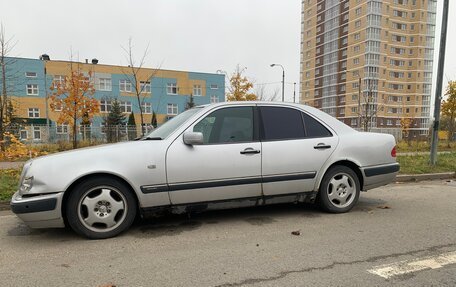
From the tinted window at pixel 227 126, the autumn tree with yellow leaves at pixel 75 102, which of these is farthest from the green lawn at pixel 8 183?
the autumn tree with yellow leaves at pixel 75 102

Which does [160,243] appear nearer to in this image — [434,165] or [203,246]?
[203,246]

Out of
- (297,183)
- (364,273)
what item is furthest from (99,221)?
(364,273)

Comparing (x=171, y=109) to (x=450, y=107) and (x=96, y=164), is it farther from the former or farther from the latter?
(x=96, y=164)

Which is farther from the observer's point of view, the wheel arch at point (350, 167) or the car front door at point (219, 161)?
the wheel arch at point (350, 167)

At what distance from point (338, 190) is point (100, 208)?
344 cm

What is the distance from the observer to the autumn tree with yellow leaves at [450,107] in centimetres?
2219

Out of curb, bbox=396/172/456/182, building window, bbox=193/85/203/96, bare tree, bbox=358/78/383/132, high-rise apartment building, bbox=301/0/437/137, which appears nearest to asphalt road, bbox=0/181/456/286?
curb, bbox=396/172/456/182

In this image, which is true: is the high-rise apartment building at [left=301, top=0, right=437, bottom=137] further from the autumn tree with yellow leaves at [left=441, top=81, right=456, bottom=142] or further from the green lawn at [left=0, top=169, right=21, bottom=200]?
the green lawn at [left=0, top=169, right=21, bottom=200]

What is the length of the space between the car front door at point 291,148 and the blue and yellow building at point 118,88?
38297 millimetres

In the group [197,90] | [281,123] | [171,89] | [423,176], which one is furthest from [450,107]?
[171,89]

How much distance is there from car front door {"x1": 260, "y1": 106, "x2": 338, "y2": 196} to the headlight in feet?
9.36

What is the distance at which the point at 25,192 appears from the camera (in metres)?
3.78

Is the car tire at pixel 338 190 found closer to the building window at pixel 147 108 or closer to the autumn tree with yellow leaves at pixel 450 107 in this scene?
the autumn tree with yellow leaves at pixel 450 107

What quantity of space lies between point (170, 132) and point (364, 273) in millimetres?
2769
